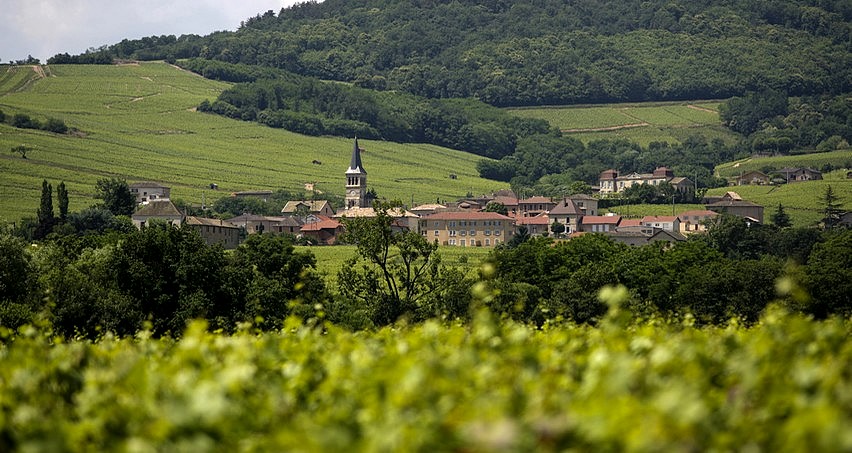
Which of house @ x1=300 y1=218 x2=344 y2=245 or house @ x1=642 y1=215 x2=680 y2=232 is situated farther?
house @ x1=642 y1=215 x2=680 y2=232

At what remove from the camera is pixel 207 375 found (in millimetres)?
10734

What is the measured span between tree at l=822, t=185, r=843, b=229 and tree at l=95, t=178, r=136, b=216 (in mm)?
108513

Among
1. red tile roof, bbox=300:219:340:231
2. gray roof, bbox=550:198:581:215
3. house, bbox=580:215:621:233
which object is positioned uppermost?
Result: gray roof, bbox=550:198:581:215

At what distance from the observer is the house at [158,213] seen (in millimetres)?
161750

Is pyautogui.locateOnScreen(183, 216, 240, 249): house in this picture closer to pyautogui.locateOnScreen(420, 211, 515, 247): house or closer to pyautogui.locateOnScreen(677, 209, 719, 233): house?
pyautogui.locateOnScreen(420, 211, 515, 247): house

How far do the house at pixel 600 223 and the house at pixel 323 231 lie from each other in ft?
139

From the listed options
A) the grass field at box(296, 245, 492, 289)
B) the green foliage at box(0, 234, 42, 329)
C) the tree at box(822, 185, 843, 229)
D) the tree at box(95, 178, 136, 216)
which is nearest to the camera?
the green foliage at box(0, 234, 42, 329)

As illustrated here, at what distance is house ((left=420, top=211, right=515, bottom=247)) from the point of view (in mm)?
183000

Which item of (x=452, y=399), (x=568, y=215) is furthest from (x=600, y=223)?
(x=452, y=399)

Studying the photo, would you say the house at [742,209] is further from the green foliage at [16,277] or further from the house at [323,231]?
the green foliage at [16,277]

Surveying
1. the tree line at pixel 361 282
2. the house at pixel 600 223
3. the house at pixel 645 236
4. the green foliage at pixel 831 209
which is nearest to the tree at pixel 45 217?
the tree line at pixel 361 282

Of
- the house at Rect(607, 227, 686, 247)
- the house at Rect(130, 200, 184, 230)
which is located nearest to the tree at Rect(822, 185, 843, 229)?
the house at Rect(607, 227, 686, 247)

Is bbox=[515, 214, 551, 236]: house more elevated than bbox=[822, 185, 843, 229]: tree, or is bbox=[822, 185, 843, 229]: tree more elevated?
bbox=[822, 185, 843, 229]: tree

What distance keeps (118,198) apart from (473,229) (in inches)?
2269
